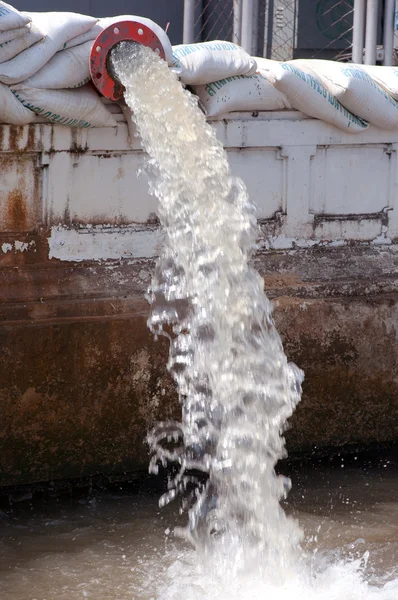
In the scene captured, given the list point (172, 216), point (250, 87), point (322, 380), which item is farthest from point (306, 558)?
point (250, 87)

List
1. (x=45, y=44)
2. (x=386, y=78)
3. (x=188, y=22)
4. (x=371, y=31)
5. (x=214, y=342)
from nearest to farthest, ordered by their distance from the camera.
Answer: (x=45, y=44) < (x=214, y=342) < (x=386, y=78) < (x=371, y=31) < (x=188, y=22)

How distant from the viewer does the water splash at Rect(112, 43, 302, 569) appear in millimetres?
3660

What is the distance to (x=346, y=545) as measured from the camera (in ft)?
11.9

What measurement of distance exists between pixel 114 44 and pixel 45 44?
247 millimetres

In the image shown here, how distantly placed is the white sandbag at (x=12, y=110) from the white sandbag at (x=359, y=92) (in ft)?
4.01

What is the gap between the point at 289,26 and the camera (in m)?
6.41

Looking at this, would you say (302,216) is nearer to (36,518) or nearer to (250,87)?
(250,87)

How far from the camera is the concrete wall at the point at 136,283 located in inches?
146

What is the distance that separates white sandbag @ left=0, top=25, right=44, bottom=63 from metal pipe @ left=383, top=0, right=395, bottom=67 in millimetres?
2502

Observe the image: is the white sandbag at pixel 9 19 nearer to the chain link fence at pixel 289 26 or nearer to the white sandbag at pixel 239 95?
the white sandbag at pixel 239 95

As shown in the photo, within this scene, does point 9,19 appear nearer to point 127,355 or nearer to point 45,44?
point 45,44

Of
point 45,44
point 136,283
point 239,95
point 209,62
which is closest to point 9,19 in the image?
point 45,44

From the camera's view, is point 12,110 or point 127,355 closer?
point 12,110

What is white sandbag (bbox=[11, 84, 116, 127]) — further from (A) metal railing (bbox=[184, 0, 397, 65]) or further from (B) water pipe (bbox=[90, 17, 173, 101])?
(A) metal railing (bbox=[184, 0, 397, 65])
